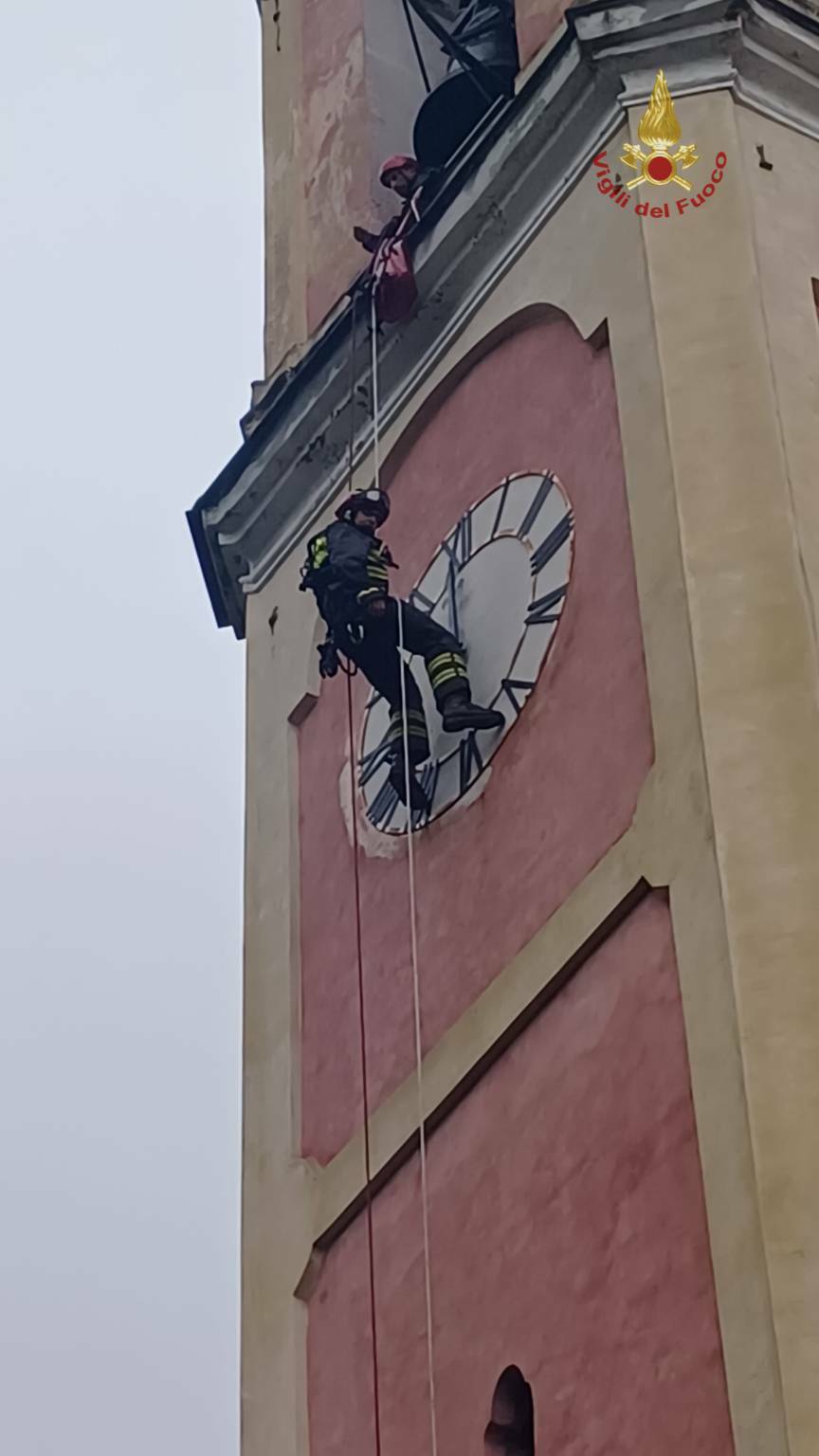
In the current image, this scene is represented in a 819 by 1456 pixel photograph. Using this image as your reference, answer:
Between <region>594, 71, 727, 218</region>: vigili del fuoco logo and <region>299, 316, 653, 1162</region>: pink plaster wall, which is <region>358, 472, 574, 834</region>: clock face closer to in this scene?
<region>299, 316, 653, 1162</region>: pink plaster wall

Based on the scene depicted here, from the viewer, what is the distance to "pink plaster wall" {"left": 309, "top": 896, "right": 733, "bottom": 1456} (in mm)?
7246

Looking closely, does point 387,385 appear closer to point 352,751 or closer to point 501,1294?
point 352,751

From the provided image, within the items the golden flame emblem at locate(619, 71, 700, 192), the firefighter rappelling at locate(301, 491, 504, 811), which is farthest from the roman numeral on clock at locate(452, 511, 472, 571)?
the golden flame emblem at locate(619, 71, 700, 192)

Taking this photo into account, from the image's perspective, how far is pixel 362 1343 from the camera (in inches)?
339

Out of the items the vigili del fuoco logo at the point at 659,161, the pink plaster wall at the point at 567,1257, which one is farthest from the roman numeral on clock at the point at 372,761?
the vigili del fuoco logo at the point at 659,161

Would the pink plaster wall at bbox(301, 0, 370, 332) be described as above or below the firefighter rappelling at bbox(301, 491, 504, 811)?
above

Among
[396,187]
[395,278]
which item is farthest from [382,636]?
[396,187]

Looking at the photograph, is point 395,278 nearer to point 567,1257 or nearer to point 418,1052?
point 418,1052

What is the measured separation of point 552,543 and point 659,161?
1193 mm

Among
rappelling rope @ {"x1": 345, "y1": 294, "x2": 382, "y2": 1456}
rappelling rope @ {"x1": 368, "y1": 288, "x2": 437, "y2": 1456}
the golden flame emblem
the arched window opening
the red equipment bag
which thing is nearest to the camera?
the arched window opening

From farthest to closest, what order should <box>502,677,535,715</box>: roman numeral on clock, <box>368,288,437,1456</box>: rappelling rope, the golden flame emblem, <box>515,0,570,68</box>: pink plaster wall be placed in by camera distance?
1. <box>515,0,570,68</box>: pink plaster wall
2. the golden flame emblem
3. <box>502,677,535,715</box>: roman numeral on clock
4. <box>368,288,437,1456</box>: rappelling rope

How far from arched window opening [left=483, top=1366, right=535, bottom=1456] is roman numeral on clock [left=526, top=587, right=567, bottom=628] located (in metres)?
2.21

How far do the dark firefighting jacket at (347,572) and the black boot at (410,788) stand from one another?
453 millimetres

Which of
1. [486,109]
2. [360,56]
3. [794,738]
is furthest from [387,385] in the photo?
[794,738]
